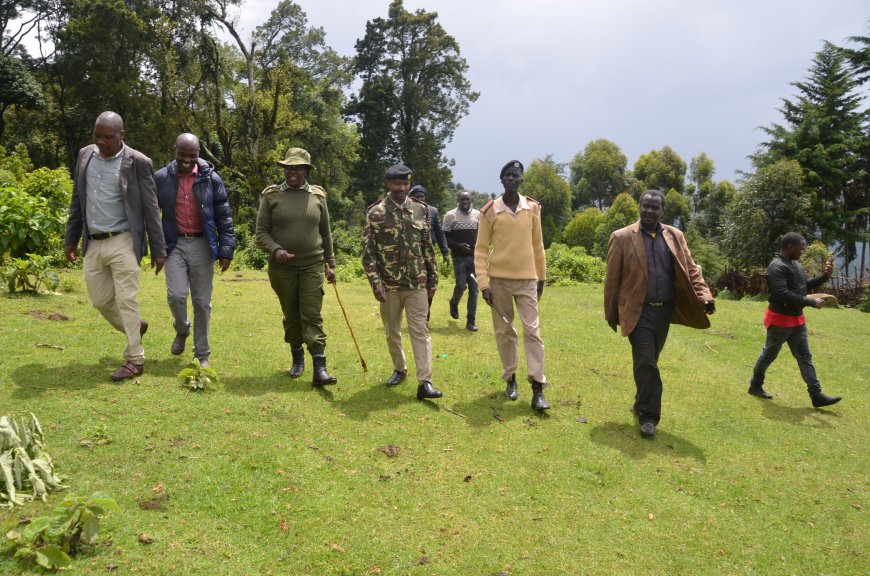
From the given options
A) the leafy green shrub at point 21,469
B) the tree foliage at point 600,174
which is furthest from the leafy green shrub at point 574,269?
the tree foliage at point 600,174

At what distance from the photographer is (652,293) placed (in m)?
5.61

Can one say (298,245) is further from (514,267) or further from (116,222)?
(514,267)

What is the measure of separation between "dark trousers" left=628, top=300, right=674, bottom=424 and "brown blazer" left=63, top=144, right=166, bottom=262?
4.65 metres

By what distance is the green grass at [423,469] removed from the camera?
3557mm

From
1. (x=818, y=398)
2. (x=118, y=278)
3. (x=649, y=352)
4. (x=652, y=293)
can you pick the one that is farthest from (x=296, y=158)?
(x=818, y=398)

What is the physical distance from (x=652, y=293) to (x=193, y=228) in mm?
4561

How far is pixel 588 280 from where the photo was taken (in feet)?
70.6

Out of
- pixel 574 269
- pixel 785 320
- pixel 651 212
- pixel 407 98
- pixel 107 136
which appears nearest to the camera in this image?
pixel 107 136

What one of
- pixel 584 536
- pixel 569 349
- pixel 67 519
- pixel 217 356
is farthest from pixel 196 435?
pixel 569 349

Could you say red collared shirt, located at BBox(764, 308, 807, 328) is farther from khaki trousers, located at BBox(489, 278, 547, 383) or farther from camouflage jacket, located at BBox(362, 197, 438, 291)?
camouflage jacket, located at BBox(362, 197, 438, 291)

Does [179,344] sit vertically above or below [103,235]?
below

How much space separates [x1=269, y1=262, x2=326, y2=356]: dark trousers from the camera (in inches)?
234

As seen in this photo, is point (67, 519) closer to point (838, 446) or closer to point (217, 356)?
point (217, 356)

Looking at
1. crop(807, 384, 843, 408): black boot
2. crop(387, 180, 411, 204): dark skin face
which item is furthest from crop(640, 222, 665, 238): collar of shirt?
crop(807, 384, 843, 408): black boot
